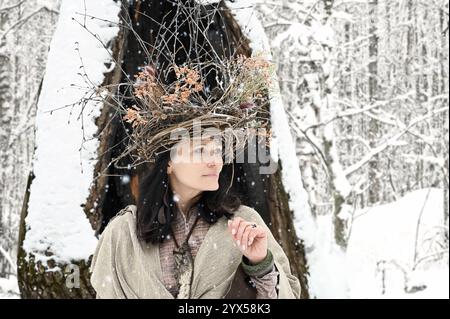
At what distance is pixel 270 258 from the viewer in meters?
1.54

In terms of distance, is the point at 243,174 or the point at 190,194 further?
the point at 243,174

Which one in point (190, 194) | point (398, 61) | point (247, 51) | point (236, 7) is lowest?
point (190, 194)

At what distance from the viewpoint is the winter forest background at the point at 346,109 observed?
629 centimetres

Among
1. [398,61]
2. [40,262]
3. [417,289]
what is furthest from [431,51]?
[40,262]

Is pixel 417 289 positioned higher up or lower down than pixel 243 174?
lower down

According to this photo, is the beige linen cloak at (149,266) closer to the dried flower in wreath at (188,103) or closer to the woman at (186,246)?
the woman at (186,246)

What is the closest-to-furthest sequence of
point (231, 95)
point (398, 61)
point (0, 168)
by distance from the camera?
point (231, 95), point (0, 168), point (398, 61)

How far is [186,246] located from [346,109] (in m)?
8.15

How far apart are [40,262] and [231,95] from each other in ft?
4.58

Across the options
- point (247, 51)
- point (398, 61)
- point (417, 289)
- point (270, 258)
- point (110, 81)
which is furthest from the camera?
point (398, 61)

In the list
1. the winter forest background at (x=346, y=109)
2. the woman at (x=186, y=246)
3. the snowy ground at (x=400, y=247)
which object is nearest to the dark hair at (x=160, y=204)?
the woman at (x=186, y=246)

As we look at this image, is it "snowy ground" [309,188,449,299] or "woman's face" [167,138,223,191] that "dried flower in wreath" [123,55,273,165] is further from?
"snowy ground" [309,188,449,299]

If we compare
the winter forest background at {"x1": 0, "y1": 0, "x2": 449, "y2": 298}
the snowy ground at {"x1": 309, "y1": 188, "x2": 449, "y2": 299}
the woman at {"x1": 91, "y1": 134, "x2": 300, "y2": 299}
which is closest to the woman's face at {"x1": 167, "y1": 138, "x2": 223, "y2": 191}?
the woman at {"x1": 91, "y1": 134, "x2": 300, "y2": 299}
